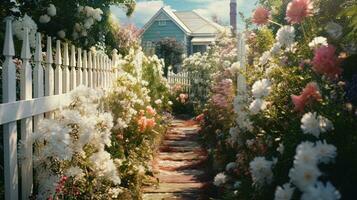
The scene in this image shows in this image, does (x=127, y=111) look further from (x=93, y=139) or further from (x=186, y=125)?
(x=186, y=125)

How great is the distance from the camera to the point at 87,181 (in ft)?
12.6

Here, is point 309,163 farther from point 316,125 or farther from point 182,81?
point 182,81

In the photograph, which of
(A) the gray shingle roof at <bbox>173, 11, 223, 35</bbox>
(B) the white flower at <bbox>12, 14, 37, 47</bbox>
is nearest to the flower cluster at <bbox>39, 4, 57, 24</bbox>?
(B) the white flower at <bbox>12, 14, 37, 47</bbox>

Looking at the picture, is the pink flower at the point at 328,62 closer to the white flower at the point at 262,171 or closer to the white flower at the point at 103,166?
the white flower at the point at 262,171

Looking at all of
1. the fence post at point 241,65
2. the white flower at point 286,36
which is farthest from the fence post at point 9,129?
the fence post at point 241,65

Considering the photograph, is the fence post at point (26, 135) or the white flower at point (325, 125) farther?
the fence post at point (26, 135)

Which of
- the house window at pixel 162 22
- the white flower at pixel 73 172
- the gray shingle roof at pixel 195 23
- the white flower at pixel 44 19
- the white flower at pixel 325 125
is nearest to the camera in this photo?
the white flower at pixel 325 125

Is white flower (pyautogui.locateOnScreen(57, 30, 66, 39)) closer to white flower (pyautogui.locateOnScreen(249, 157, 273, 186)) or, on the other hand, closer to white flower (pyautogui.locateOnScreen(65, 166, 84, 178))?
white flower (pyautogui.locateOnScreen(65, 166, 84, 178))

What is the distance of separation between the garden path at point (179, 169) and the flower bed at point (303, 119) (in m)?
0.62

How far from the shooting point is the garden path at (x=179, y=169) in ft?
18.1

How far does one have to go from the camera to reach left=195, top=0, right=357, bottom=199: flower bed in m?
1.90

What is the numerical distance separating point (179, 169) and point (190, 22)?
32447 mm

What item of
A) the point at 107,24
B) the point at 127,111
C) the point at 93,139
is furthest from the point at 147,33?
the point at 93,139

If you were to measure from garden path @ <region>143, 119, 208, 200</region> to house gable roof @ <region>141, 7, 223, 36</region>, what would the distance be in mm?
25377
